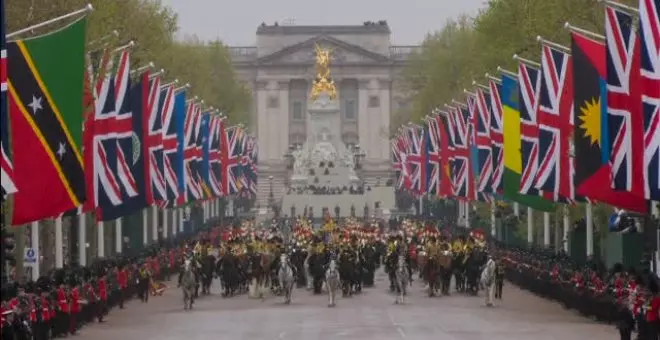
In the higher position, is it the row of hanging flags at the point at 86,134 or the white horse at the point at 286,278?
the row of hanging flags at the point at 86,134

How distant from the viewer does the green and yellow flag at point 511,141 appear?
6556 centimetres

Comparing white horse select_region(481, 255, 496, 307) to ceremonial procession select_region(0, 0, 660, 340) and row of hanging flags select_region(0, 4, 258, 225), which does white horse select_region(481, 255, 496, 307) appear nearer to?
ceremonial procession select_region(0, 0, 660, 340)

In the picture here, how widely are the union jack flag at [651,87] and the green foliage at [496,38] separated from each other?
24.8 metres

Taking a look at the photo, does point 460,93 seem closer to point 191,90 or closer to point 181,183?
point 191,90

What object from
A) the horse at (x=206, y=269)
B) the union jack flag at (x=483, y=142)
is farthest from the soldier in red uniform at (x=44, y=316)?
the union jack flag at (x=483, y=142)

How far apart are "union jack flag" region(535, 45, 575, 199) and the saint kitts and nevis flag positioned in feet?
52.4

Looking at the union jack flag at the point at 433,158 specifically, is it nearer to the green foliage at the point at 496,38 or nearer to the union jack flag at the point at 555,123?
the green foliage at the point at 496,38

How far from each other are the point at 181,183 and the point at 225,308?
17.5m

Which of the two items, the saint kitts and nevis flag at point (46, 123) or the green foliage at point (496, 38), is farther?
the green foliage at point (496, 38)

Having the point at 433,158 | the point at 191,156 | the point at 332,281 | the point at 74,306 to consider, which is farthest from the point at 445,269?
the point at 433,158

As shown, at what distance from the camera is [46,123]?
131 feet

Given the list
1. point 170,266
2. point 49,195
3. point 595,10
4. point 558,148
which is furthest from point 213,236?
point 49,195

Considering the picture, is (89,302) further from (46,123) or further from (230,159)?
(230,159)

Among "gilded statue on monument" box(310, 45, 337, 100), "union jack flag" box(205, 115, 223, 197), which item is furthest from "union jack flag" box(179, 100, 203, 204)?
"gilded statue on monument" box(310, 45, 337, 100)
